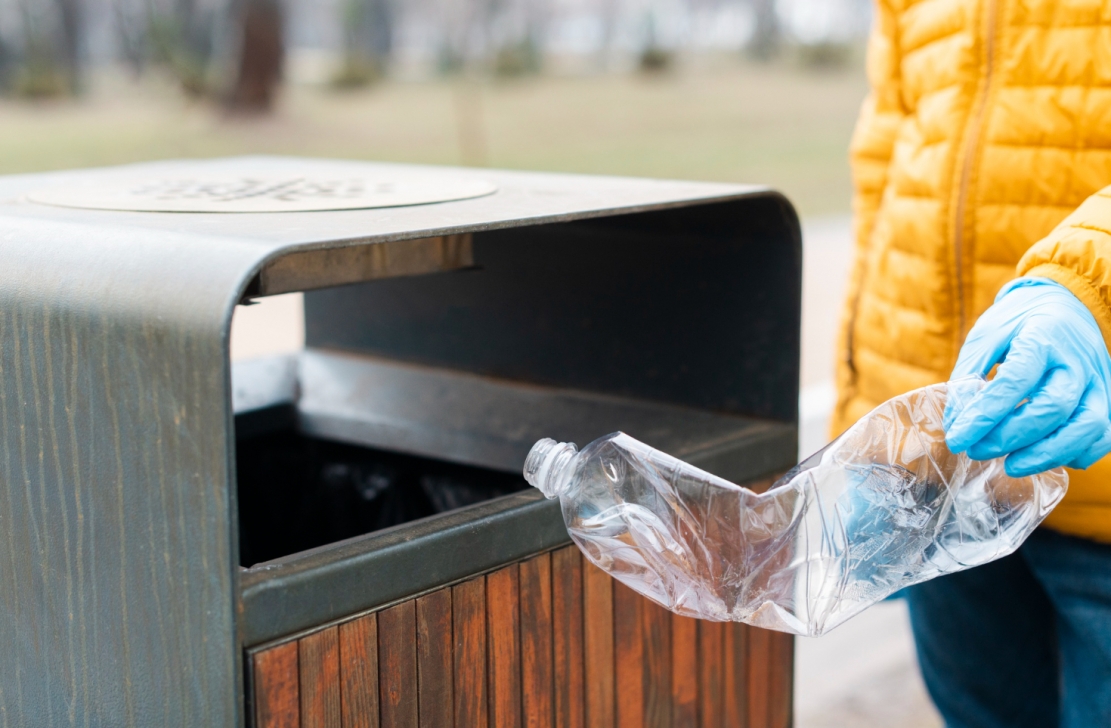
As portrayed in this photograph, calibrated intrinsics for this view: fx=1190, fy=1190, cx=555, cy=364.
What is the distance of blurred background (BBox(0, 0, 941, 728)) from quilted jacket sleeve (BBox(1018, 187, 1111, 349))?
6254 mm

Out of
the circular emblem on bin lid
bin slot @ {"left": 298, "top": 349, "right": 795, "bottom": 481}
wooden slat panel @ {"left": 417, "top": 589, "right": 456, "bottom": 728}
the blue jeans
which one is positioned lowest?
the blue jeans

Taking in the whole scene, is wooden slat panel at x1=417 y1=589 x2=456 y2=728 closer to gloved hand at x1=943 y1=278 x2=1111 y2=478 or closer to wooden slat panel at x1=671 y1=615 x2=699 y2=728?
wooden slat panel at x1=671 y1=615 x2=699 y2=728

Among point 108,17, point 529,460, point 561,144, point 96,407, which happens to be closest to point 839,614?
point 529,460

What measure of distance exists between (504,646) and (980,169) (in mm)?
835

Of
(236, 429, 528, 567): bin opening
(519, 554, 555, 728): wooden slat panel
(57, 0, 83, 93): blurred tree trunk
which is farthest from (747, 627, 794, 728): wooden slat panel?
(57, 0, 83, 93): blurred tree trunk

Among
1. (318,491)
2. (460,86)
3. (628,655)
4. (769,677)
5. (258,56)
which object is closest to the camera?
(628,655)

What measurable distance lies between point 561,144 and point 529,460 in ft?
46.6

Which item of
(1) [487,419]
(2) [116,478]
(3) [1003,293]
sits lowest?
(1) [487,419]

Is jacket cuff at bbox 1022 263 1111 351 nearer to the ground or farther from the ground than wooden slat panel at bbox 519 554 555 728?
farther from the ground

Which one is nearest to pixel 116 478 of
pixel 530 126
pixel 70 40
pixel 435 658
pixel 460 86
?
pixel 435 658

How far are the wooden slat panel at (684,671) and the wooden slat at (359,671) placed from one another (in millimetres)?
440

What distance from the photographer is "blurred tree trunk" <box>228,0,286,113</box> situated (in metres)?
14.0

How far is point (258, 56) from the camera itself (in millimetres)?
14266

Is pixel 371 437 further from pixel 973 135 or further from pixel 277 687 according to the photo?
pixel 973 135
